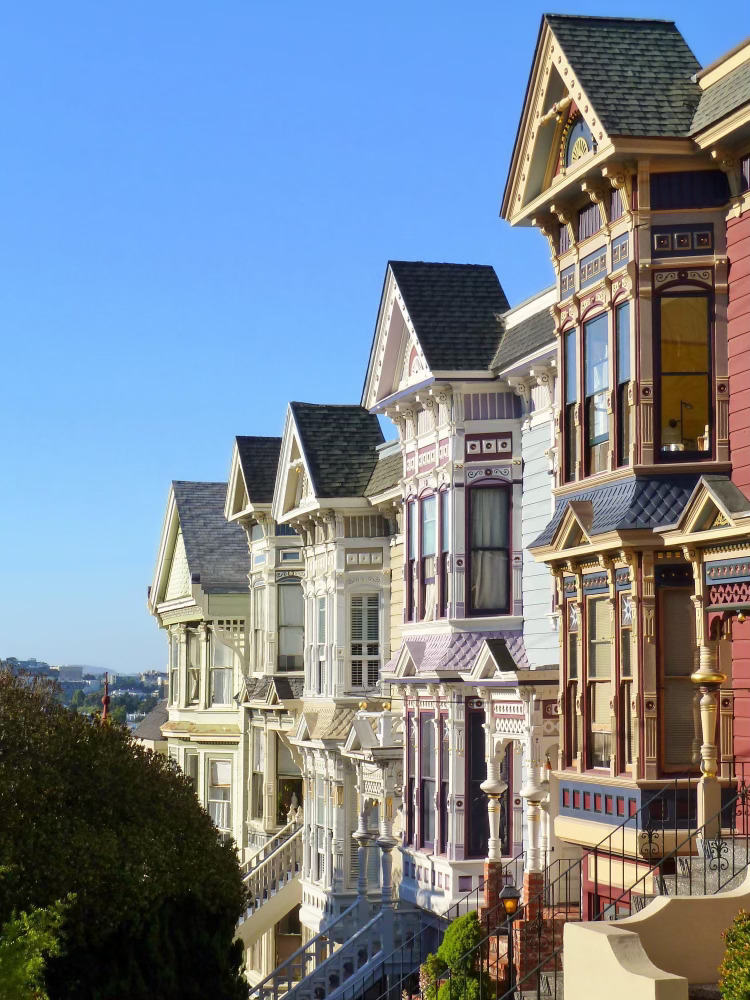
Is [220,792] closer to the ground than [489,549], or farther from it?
closer to the ground

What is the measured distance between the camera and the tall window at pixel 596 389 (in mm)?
21281

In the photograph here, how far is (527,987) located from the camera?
19469 mm

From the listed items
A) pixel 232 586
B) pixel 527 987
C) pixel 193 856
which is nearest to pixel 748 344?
pixel 527 987

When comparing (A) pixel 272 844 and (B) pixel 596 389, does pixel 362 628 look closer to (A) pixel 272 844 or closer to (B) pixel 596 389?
(A) pixel 272 844

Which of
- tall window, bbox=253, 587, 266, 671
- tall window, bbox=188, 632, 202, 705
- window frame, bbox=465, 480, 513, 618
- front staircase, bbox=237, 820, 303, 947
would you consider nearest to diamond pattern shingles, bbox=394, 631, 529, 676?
window frame, bbox=465, 480, 513, 618

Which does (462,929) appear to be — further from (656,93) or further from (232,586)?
(232,586)

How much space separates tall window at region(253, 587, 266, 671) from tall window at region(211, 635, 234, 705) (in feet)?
9.70

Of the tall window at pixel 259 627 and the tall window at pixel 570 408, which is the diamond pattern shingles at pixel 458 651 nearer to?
the tall window at pixel 570 408

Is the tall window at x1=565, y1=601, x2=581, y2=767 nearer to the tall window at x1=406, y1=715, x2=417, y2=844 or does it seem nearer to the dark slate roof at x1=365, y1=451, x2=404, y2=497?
the tall window at x1=406, y1=715, x2=417, y2=844

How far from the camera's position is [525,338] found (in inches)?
1086

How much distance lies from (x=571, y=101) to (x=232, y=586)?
2748 centimetres

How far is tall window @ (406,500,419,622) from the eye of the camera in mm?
30438

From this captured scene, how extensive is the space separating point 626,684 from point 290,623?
75.2ft

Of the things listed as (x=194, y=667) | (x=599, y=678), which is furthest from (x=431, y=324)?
(x=194, y=667)
